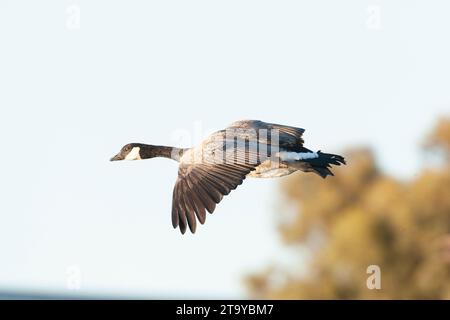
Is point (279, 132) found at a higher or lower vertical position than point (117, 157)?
higher

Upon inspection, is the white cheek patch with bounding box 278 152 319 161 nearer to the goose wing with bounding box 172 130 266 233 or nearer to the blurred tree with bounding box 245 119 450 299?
the goose wing with bounding box 172 130 266 233

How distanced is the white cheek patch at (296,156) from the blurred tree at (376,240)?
86.7ft

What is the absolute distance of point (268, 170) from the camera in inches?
415

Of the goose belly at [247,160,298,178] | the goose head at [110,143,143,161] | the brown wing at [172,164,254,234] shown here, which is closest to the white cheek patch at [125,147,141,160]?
the goose head at [110,143,143,161]

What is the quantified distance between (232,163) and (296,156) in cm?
60

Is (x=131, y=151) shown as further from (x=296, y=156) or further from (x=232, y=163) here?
(x=296, y=156)

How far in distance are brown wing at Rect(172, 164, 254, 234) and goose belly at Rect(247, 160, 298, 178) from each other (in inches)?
7.4

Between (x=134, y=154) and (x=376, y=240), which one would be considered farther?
(x=376, y=240)

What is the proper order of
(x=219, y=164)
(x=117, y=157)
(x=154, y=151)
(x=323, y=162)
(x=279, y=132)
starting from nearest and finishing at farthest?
1. (x=323, y=162)
2. (x=219, y=164)
3. (x=279, y=132)
4. (x=154, y=151)
5. (x=117, y=157)

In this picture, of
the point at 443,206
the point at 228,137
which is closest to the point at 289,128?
the point at 228,137

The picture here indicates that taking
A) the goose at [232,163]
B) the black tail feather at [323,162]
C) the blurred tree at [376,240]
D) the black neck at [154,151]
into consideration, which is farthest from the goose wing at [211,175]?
the blurred tree at [376,240]

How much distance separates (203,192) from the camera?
34.8 ft

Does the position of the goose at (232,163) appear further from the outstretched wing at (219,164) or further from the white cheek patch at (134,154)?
the white cheek patch at (134,154)

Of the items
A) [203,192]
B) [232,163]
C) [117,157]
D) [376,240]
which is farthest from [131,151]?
[376,240]
